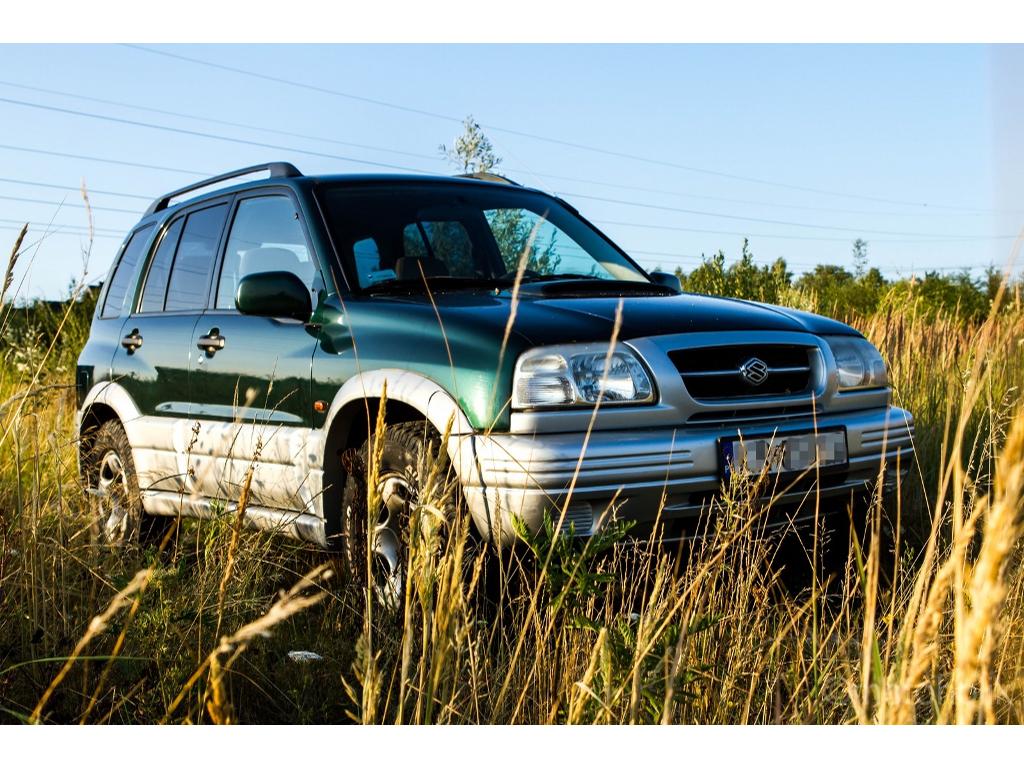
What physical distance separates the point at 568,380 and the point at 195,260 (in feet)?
9.11

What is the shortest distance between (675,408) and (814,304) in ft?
18.7

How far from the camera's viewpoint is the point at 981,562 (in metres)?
1.17

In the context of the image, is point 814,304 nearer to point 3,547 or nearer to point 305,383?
point 305,383

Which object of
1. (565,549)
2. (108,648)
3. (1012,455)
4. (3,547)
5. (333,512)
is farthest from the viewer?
(333,512)

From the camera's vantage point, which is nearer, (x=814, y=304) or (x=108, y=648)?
(x=108, y=648)

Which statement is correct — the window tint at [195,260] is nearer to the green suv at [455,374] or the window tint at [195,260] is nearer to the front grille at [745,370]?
the green suv at [455,374]

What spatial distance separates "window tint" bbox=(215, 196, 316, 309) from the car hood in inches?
31.2

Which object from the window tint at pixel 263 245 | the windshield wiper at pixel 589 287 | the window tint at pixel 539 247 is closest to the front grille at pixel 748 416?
the windshield wiper at pixel 589 287

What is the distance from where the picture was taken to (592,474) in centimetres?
331

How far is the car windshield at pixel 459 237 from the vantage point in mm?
4488

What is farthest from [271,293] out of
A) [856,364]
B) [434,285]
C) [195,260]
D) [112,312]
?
[112,312]

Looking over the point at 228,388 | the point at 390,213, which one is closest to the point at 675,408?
the point at 390,213

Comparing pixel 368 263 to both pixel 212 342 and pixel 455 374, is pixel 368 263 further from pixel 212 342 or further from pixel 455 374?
pixel 455 374

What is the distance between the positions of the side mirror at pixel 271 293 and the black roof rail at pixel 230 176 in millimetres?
838
